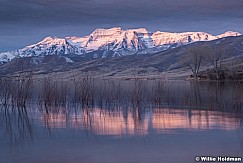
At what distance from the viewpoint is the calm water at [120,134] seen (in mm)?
14828

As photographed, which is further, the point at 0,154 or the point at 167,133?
the point at 167,133

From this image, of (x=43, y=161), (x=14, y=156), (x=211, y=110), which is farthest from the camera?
(x=211, y=110)

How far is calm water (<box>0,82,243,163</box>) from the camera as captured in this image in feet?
48.6

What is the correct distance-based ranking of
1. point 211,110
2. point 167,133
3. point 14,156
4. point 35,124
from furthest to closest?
point 211,110
point 35,124
point 167,133
point 14,156

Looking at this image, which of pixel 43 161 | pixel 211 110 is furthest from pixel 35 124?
pixel 211 110

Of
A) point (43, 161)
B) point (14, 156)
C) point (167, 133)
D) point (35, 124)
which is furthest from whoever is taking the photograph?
point (35, 124)

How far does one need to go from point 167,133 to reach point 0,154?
765cm

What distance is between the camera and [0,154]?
50.7 feet

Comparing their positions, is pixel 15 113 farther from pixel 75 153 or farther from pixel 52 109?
pixel 75 153

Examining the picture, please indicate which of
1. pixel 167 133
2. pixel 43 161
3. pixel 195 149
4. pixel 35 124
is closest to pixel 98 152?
pixel 43 161

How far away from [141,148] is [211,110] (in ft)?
44.1

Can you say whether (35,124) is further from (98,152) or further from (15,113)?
(98,152)

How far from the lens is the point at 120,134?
1906cm

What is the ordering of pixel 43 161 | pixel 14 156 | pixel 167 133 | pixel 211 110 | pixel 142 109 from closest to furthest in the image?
1. pixel 43 161
2. pixel 14 156
3. pixel 167 133
4. pixel 211 110
5. pixel 142 109
